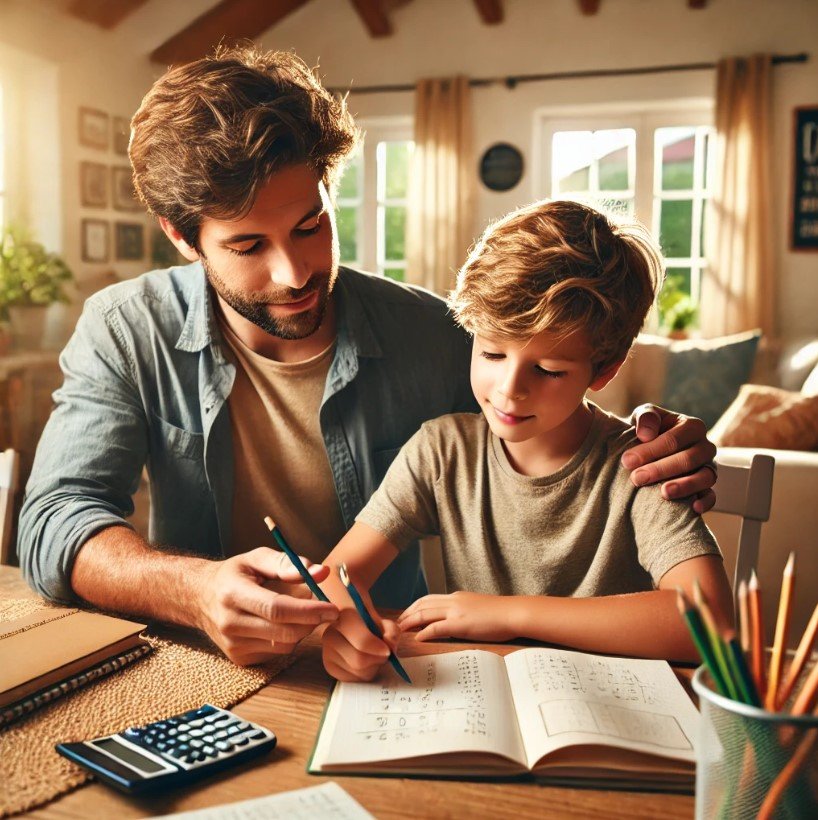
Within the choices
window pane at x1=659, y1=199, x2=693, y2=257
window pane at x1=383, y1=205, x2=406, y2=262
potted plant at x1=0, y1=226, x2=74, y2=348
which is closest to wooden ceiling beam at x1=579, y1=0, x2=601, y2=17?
window pane at x1=659, y1=199, x2=693, y2=257

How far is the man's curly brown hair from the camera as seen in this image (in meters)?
1.38

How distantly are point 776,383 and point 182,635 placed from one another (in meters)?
4.39

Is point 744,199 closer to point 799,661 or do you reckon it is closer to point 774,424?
point 774,424

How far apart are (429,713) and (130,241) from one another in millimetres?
5563

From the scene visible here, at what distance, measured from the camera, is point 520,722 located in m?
0.83

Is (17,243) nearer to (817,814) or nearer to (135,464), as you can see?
(135,464)

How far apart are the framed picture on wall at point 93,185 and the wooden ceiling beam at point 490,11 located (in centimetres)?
277

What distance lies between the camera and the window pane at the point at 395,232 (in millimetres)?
6840

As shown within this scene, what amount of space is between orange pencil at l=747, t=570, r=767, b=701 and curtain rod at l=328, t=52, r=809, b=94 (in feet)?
18.9

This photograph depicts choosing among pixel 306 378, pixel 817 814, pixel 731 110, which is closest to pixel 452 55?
pixel 731 110

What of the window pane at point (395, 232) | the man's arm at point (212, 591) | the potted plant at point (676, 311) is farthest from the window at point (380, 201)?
the man's arm at point (212, 591)

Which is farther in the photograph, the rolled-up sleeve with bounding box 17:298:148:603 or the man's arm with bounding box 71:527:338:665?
the rolled-up sleeve with bounding box 17:298:148:603

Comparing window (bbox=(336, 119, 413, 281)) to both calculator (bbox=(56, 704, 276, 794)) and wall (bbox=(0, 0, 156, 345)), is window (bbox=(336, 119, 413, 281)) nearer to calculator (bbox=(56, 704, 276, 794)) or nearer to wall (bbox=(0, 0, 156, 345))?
wall (bbox=(0, 0, 156, 345))

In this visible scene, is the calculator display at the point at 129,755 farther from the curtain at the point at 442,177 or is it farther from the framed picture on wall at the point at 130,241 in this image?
→ the curtain at the point at 442,177
